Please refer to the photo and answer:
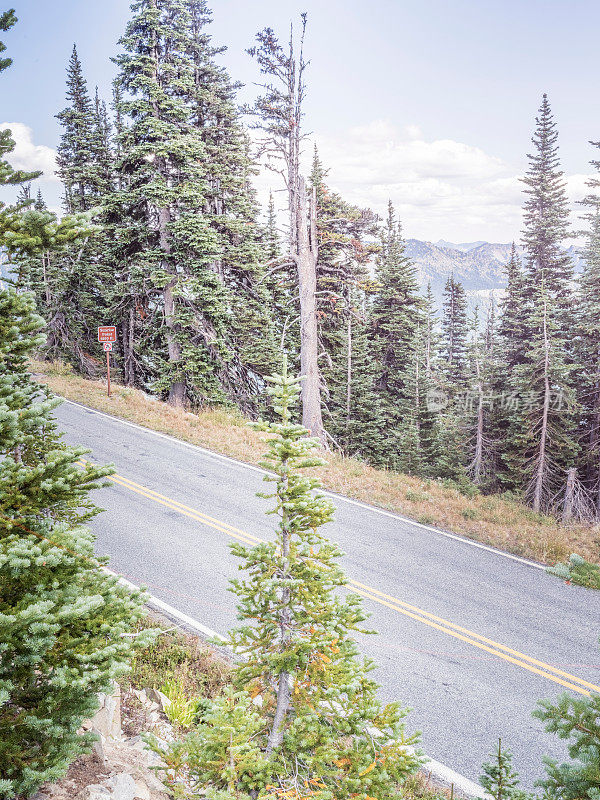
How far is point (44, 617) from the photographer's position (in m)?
2.42

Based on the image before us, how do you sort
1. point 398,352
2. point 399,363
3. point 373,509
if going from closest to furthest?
point 373,509 → point 398,352 → point 399,363

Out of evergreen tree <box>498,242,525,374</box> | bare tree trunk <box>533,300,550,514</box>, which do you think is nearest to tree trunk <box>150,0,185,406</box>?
bare tree trunk <box>533,300,550,514</box>

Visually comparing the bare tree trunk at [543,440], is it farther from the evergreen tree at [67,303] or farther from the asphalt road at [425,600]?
the evergreen tree at [67,303]

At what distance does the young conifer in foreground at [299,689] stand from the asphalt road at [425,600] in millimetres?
1965

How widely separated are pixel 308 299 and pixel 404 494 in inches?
317

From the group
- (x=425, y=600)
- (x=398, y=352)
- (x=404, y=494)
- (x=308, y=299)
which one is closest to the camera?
(x=425, y=600)

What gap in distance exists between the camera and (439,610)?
7480mm

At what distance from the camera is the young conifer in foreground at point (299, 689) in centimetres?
287

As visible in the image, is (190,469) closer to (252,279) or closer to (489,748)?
(489,748)

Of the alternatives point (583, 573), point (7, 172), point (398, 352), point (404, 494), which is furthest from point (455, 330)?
point (7, 172)

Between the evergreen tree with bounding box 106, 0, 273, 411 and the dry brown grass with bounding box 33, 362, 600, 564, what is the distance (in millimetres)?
2306

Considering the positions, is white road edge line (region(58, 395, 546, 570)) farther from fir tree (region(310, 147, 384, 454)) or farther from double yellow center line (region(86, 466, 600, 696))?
fir tree (region(310, 147, 384, 454))

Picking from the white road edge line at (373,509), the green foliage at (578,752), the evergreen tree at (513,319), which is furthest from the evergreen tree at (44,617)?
the evergreen tree at (513,319)

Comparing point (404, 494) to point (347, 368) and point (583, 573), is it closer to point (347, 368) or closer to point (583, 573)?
point (583, 573)
